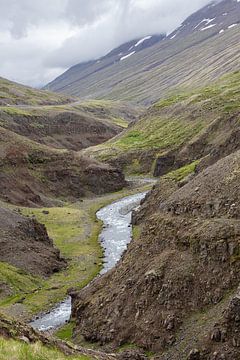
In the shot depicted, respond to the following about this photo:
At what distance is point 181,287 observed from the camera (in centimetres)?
4819

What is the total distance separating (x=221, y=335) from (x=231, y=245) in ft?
33.4

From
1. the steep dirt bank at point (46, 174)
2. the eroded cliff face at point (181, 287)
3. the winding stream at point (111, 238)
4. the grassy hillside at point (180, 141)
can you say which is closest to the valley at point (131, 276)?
the eroded cliff face at point (181, 287)

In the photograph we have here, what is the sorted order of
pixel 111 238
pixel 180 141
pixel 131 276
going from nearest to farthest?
pixel 131 276 < pixel 111 238 < pixel 180 141

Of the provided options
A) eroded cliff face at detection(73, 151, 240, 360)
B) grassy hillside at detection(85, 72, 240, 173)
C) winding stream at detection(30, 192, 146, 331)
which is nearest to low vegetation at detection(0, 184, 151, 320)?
winding stream at detection(30, 192, 146, 331)

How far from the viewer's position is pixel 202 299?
4647cm

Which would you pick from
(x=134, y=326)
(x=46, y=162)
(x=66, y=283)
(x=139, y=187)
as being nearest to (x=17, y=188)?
(x=46, y=162)

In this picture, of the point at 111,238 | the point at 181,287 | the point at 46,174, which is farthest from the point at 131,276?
the point at 46,174

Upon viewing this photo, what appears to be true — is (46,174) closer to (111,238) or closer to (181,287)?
(111,238)

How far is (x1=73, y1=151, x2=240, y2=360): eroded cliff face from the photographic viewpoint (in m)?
42.7

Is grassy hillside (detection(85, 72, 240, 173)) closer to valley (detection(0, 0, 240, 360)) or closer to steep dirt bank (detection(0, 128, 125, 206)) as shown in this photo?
steep dirt bank (detection(0, 128, 125, 206))

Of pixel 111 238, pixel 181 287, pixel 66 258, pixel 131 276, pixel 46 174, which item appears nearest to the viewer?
pixel 181 287

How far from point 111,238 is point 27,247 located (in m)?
20.9

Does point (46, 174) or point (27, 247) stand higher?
point (46, 174)

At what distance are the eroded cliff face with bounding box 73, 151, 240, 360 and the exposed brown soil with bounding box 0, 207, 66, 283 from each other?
20920 mm
